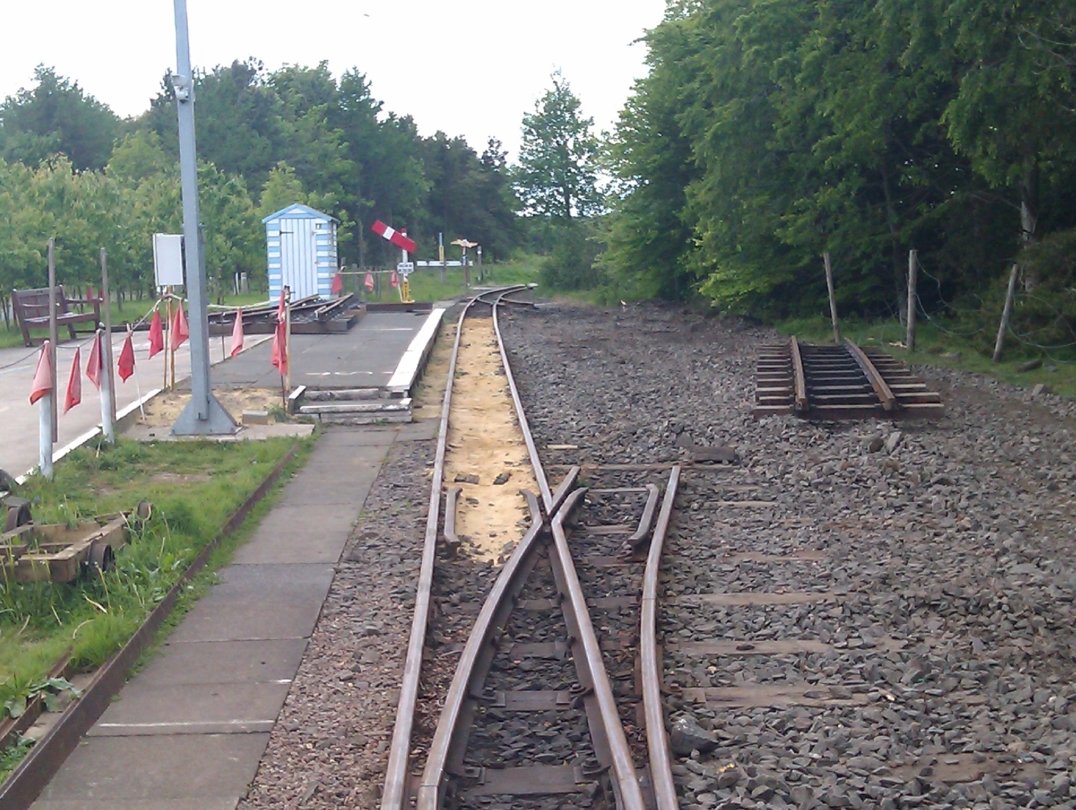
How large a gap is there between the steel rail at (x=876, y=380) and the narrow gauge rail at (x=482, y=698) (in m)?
6.65

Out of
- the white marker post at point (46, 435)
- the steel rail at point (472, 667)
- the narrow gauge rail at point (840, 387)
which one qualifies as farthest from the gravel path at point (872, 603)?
the white marker post at point (46, 435)

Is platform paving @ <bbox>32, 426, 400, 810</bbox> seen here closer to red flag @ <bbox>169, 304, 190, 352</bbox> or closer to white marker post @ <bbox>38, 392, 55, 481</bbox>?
white marker post @ <bbox>38, 392, 55, 481</bbox>

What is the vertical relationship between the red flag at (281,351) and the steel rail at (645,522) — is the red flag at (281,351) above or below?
above

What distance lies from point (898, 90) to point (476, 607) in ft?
61.6

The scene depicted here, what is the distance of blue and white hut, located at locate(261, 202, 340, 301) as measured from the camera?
140 ft

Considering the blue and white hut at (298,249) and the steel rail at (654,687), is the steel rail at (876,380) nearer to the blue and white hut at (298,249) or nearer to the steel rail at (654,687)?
the steel rail at (654,687)

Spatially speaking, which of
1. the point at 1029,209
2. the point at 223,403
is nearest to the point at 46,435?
the point at 223,403

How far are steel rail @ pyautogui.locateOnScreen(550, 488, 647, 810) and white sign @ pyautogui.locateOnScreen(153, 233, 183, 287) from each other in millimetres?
6599

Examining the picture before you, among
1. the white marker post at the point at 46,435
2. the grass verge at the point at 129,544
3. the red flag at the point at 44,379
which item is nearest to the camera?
the grass verge at the point at 129,544

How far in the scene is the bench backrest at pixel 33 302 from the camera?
26.6 meters

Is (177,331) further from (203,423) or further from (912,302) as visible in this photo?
(912,302)

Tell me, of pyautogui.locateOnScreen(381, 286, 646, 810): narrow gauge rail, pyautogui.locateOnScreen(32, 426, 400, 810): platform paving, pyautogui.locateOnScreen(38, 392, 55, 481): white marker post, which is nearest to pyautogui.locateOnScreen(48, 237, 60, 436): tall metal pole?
pyautogui.locateOnScreen(38, 392, 55, 481): white marker post

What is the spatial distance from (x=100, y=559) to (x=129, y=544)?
697mm

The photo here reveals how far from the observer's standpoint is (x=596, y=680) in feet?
19.4
